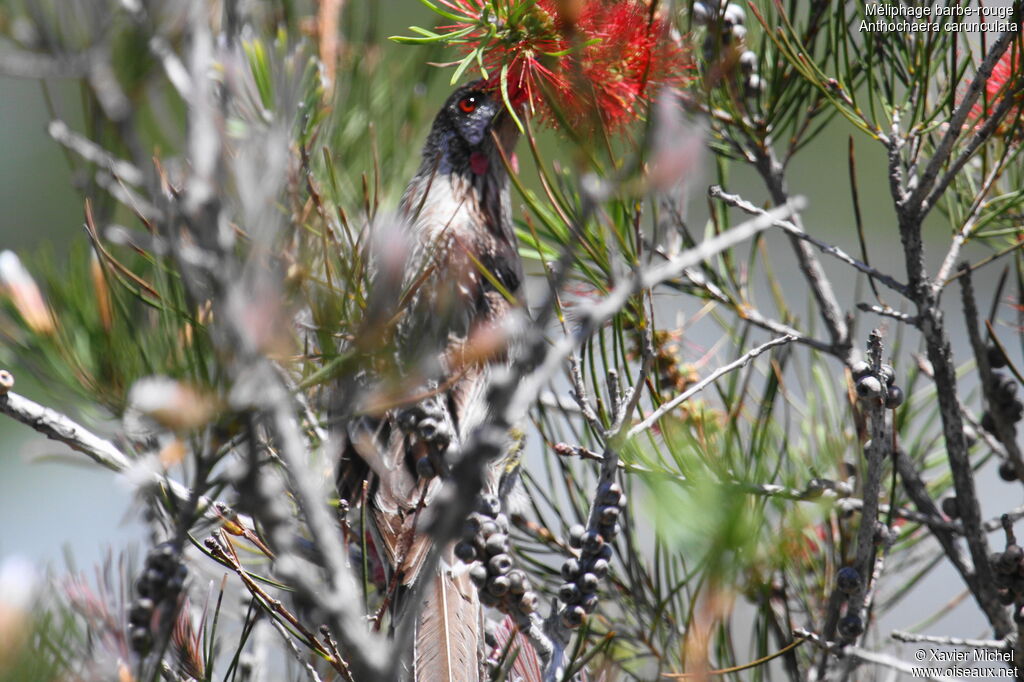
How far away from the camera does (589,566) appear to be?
59 centimetres

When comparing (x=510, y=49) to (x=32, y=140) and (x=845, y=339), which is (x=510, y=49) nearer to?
(x=845, y=339)

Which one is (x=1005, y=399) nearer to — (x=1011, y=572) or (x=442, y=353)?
(x=1011, y=572)

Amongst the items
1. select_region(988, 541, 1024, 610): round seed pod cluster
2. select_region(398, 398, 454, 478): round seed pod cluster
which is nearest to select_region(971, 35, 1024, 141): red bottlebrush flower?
select_region(988, 541, 1024, 610): round seed pod cluster

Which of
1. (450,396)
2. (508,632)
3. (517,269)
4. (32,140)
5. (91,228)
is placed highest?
(32,140)

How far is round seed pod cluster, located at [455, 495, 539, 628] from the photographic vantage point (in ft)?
2.02

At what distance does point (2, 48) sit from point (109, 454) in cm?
33

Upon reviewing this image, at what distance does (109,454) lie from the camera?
1.92 feet

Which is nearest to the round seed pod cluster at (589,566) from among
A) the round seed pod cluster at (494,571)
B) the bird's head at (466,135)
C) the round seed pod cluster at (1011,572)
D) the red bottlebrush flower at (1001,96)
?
the round seed pod cluster at (494,571)

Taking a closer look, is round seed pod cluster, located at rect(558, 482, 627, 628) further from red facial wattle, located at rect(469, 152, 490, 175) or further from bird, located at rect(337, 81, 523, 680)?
red facial wattle, located at rect(469, 152, 490, 175)

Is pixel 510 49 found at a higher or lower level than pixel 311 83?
lower

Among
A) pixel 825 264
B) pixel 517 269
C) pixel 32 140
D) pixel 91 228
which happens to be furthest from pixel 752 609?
pixel 32 140

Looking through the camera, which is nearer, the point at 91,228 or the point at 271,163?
the point at 271,163

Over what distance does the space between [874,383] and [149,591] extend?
0.45m

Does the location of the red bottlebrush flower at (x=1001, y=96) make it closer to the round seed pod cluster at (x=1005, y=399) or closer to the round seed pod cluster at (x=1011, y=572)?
the round seed pod cluster at (x=1005, y=399)
